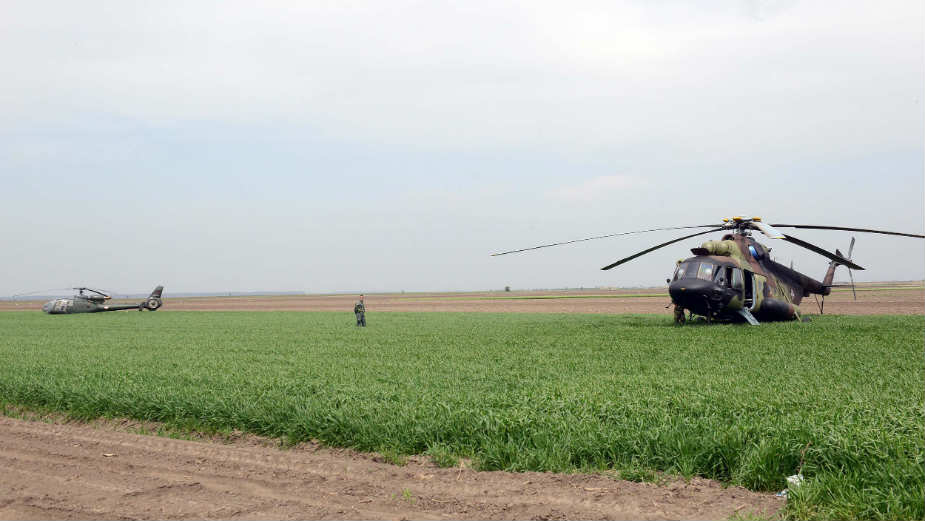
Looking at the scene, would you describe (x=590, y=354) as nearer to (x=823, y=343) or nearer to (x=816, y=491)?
(x=823, y=343)

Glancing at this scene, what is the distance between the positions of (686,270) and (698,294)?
101 cm

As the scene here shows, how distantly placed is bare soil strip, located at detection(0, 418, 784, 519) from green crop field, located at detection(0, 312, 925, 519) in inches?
13.3

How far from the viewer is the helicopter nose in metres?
20.4

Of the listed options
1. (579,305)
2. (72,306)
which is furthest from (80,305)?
(579,305)

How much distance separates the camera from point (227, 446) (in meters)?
7.51

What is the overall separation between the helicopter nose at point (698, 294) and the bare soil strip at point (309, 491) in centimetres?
1568

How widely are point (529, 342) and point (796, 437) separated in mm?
11728

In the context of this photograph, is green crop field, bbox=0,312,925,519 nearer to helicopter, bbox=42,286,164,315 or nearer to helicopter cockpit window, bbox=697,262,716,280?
helicopter cockpit window, bbox=697,262,716,280

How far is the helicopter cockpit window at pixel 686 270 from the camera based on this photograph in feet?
68.4

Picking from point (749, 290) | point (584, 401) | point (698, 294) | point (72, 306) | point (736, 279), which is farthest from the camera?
point (72, 306)

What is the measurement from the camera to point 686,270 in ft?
69.1

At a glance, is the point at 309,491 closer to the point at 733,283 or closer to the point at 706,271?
the point at 706,271

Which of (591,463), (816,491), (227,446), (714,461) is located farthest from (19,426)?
(816,491)

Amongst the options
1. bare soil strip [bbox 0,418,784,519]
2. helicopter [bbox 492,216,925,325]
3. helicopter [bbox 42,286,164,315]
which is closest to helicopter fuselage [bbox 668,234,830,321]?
helicopter [bbox 492,216,925,325]
